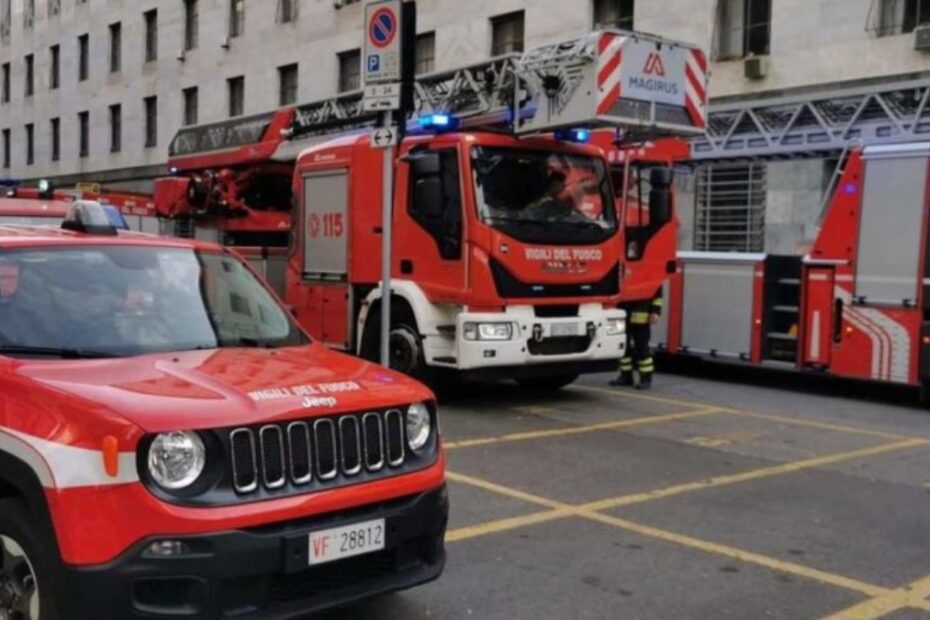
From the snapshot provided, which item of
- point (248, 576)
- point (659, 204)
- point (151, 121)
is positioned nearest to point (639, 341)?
point (659, 204)

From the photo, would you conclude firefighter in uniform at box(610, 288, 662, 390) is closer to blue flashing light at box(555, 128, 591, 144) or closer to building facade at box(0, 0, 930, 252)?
blue flashing light at box(555, 128, 591, 144)

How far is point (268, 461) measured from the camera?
3660 millimetres

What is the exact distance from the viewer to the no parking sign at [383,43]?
7.96 meters

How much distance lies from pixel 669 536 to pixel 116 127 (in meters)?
37.1

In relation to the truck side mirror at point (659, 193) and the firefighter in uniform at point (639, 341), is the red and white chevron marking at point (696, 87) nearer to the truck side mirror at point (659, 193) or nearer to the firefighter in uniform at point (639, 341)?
the truck side mirror at point (659, 193)

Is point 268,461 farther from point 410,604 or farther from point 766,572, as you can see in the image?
point 766,572

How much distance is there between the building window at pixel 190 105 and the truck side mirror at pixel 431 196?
2638 centimetres

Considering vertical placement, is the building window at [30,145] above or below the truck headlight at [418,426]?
above

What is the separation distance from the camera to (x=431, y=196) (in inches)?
376

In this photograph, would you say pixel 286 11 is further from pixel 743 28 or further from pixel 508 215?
pixel 508 215

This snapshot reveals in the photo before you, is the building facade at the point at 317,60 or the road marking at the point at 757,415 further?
the building facade at the point at 317,60

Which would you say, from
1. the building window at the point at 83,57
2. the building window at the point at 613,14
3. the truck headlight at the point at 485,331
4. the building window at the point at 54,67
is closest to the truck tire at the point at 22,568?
the truck headlight at the point at 485,331

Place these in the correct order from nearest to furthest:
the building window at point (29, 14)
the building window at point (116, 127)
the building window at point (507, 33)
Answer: the building window at point (507, 33) → the building window at point (116, 127) → the building window at point (29, 14)

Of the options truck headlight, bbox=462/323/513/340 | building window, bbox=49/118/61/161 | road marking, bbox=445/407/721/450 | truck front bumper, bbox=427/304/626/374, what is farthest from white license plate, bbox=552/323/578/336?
building window, bbox=49/118/61/161
